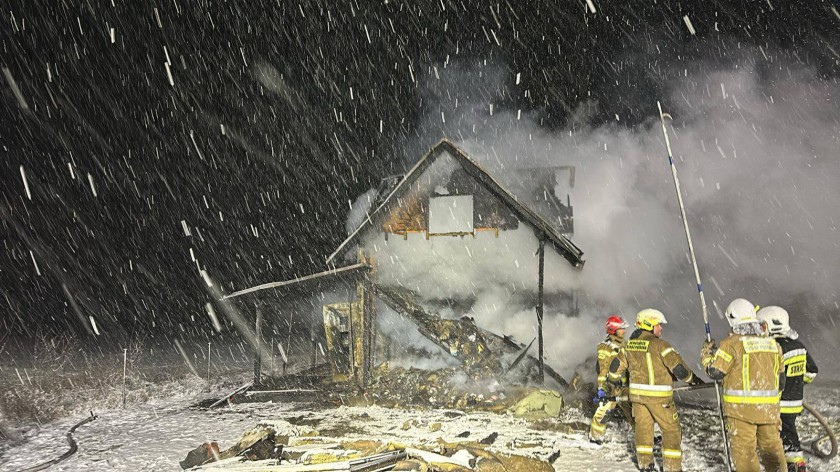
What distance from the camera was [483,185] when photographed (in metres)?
12.8

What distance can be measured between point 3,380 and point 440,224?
13455 millimetres

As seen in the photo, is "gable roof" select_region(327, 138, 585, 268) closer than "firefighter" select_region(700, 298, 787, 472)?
No

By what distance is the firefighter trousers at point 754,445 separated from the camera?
14.7 ft

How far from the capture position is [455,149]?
41.2ft

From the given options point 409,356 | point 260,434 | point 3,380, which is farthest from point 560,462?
point 3,380

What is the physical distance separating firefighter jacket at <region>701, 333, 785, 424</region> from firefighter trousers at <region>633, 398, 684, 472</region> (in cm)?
64

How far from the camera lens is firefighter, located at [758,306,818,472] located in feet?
16.2

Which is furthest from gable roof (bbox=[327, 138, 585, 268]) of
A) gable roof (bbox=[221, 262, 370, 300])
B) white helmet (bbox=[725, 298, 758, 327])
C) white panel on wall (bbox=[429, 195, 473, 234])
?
white helmet (bbox=[725, 298, 758, 327])

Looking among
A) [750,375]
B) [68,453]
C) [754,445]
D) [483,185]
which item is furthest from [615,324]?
[68,453]

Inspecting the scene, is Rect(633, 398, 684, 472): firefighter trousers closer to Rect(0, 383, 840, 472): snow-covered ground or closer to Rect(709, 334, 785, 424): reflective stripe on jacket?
Rect(0, 383, 840, 472): snow-covered ground

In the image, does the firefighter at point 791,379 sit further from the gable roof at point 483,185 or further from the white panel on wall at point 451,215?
the white panel on wall at point 451,215

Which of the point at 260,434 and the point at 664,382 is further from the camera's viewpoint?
the point at 260,434

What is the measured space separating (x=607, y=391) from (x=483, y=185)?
24.5 feet

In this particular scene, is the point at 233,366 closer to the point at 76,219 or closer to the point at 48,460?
the point at 48,460
